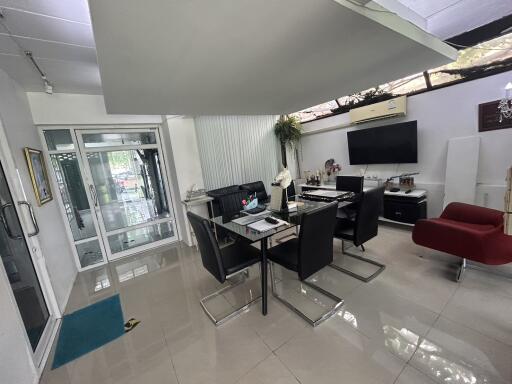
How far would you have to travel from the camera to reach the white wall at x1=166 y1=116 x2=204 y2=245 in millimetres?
3662

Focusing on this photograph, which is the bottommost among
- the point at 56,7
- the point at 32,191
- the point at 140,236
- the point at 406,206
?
the point at 140,236

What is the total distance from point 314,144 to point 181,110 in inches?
127

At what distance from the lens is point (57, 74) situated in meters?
2.49

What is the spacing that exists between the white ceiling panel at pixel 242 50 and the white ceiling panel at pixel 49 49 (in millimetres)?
460

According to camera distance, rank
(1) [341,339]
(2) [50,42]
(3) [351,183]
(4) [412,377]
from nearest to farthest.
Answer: (4) [412,377]
(1) [341,339]
(2) [50,42]
(3) [351,183]

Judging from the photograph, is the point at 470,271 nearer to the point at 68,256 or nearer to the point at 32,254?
the point at 32,254

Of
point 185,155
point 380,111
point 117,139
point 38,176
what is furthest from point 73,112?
point 380,111

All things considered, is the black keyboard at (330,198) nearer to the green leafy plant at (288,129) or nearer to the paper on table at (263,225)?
the paper on table at (263,225)

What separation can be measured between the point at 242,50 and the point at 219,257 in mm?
1616

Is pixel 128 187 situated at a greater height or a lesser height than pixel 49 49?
lesser

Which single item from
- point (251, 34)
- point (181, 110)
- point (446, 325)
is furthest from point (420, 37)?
point (181, 110)

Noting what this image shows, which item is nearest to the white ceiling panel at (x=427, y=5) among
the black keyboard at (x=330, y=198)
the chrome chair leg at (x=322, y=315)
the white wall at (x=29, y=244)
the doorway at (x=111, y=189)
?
the black keyboard at (x=330, y=198)

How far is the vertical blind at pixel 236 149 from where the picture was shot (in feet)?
13.3

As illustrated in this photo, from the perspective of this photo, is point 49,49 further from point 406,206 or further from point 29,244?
point 406,206
